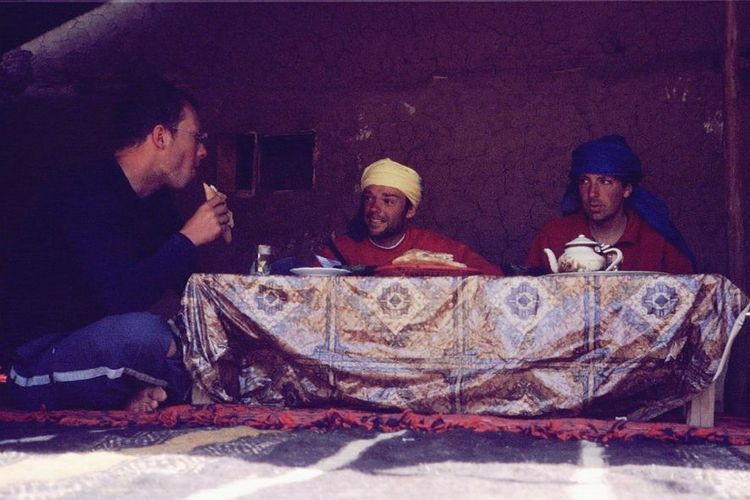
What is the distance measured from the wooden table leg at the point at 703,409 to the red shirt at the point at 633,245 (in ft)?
3.45

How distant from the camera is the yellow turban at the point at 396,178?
498 centimetres

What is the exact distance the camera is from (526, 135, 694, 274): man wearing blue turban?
168 inches

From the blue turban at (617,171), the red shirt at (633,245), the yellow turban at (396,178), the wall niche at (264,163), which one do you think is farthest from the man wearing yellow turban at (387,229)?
the wall niche at (264,163)

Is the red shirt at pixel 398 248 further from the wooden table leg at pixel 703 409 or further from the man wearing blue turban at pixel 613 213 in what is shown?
the wooden table leg at pixel 703 409

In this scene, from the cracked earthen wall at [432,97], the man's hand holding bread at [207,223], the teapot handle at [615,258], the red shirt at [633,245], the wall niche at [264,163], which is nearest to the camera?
the teapot handle at [615,258]

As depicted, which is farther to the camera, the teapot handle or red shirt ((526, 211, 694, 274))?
red shirt ((526, 211, 694, 274))

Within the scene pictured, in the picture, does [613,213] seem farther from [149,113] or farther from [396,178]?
[149,113]

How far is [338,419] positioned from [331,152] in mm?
3030

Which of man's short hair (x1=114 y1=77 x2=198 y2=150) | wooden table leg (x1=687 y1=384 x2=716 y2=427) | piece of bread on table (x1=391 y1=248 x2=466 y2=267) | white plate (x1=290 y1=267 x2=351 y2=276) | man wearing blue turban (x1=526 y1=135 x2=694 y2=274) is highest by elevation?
man's short hair (x1=114 y1=77 x2=198 y2=150)

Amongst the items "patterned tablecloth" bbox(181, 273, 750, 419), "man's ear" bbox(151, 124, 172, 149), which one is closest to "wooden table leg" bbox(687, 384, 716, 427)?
"patterned tablecloth" bbox(181, 273, 750, 419)

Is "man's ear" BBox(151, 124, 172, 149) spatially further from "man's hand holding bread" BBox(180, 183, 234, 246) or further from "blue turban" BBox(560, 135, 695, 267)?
"blue turban" BBox(560, 135, 695, 267)

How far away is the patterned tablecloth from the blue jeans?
0.15 meters

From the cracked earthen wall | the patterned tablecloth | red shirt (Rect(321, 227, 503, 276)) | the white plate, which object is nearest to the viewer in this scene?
the patterned tablecloth

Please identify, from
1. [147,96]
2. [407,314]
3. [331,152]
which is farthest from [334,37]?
[407,314]
